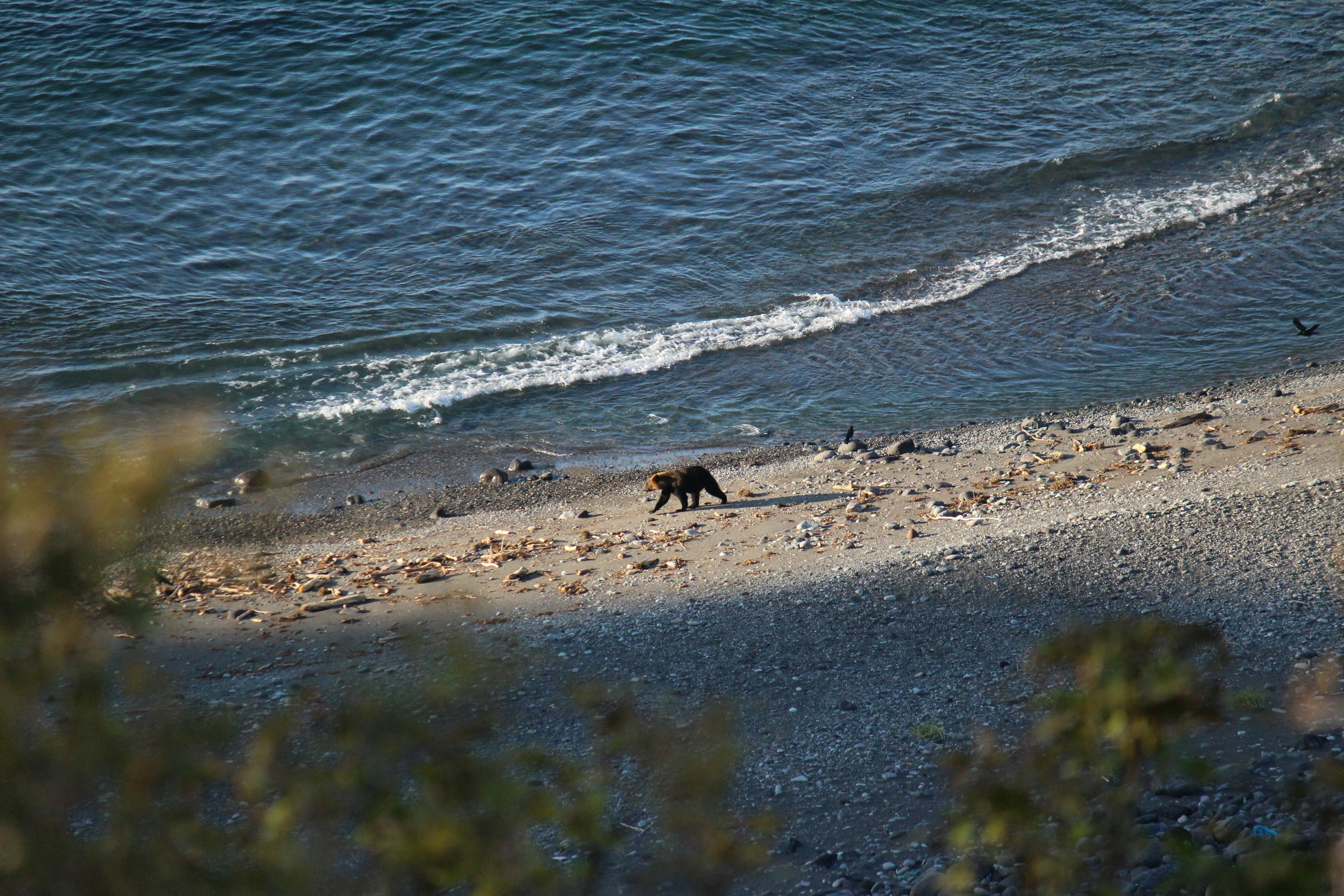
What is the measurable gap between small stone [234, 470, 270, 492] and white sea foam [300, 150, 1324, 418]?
1456 mm

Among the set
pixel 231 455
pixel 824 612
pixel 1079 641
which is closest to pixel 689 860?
pixel 1079 641

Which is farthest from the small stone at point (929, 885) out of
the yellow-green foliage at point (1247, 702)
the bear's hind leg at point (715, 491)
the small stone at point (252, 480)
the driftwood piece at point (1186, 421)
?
the small stone at point (252, 480)

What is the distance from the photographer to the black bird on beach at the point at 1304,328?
433 inches

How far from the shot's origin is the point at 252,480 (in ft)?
32.1

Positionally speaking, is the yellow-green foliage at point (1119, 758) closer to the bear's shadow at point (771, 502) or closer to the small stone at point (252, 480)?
the bear's shadow at point (771, 502)

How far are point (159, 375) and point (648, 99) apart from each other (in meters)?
11.3

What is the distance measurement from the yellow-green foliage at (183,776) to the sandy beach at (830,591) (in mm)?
501

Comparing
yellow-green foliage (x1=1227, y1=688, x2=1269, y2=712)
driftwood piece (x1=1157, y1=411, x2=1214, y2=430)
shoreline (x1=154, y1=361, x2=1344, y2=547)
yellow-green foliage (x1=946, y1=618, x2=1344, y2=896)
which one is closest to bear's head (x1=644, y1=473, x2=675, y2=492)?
shoreline (x1=154, y1=361, x2=1344, y2=547)

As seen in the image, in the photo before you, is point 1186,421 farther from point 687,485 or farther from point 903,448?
point 687,485

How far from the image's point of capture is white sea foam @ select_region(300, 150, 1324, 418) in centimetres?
1189

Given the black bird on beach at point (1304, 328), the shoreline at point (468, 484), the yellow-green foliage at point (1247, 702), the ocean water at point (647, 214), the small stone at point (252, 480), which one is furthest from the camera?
the ocean water at point (647, 214)

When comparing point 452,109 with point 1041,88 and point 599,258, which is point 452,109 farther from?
point 1041,88

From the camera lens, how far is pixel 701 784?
5.04 ft

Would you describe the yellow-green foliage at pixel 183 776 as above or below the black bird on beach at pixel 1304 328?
above
